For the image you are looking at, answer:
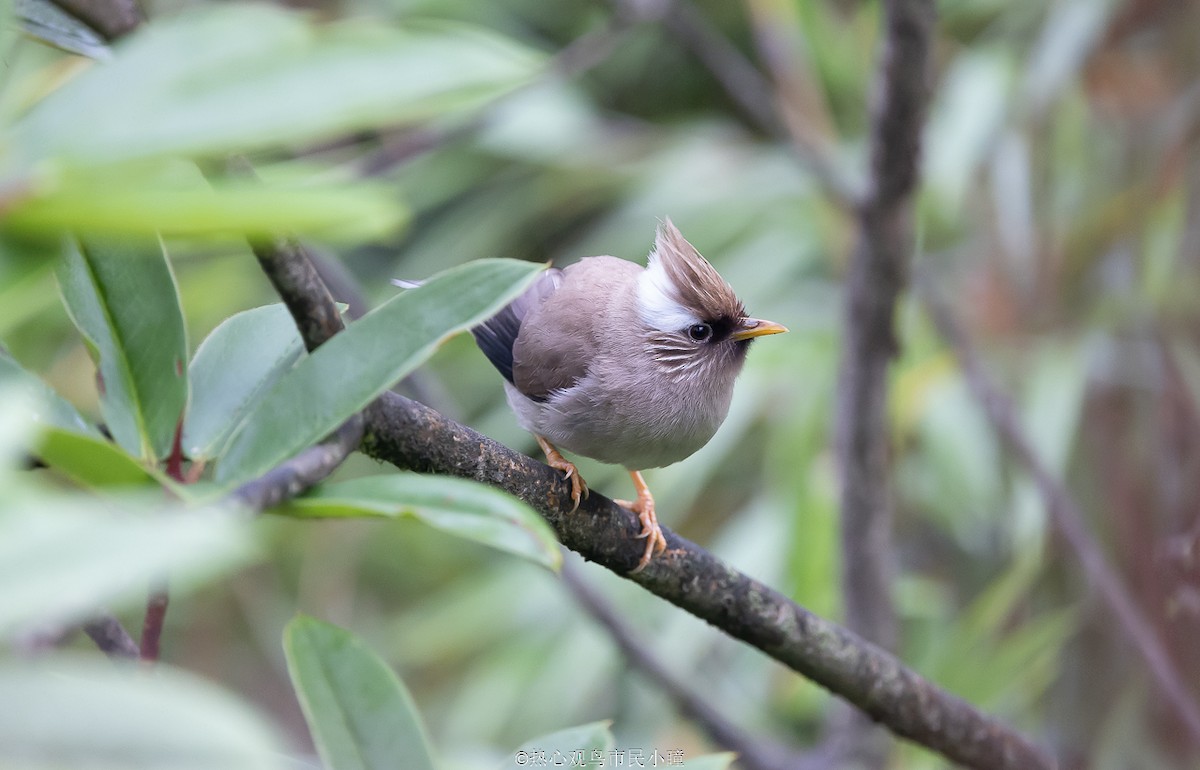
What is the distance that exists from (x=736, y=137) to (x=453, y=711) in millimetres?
2462

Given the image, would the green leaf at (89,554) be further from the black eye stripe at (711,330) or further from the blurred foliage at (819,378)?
the blurred foliage at (819,378)

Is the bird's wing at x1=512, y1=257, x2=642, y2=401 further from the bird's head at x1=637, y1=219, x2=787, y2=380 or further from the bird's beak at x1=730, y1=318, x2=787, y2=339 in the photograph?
the bird's beak at x1=730, y1=318, x2=787, y2=339

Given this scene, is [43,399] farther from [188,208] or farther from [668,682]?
[668,682]

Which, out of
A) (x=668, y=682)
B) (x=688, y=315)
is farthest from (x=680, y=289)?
(x=668, y=682)

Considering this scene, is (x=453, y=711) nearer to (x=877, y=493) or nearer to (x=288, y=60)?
(x=877, y=493)

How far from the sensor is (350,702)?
0.81 m

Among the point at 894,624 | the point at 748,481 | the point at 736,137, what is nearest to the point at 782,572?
the point at 894,624

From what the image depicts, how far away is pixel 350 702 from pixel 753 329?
41.7 inches

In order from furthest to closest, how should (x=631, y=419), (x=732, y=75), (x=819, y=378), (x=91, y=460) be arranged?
(x=819, y=378), (x=732, y=75), (x=631, y=419), (x=91, y=460)

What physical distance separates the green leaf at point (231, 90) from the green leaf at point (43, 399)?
0.65 ft

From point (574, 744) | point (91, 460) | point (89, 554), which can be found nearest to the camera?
point (89, 554)

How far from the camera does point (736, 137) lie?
13.9 ft

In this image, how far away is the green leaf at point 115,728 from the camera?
0.43 meters

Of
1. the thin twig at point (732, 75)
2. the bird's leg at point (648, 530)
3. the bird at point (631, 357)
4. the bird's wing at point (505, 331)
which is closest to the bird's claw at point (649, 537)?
the bird's leg at point (648, 530)
